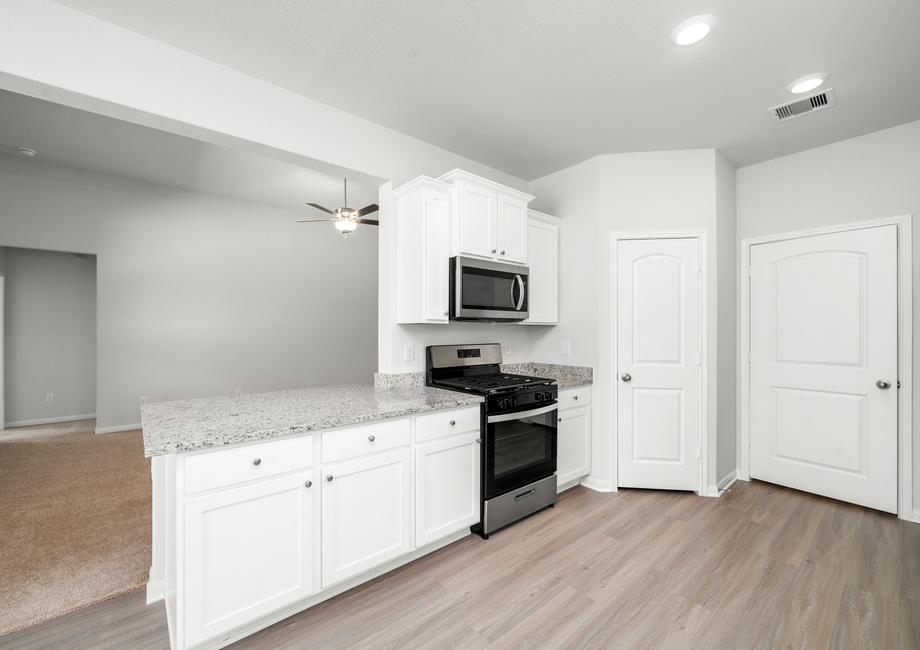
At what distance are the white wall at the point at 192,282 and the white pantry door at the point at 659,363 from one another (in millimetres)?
4925

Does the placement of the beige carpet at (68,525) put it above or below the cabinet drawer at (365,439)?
below

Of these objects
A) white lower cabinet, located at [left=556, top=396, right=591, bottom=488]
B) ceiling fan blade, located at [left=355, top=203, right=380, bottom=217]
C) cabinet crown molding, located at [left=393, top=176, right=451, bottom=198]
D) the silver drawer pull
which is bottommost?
the silver drawer pull

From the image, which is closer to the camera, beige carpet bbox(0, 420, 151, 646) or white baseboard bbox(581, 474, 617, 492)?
beige carpet bbox(0, 420, 151, 646)

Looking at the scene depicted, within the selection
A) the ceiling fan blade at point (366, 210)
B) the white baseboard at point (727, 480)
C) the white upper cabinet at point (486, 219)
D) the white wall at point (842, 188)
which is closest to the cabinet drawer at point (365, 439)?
the white upper cabinet at point (486, 219)

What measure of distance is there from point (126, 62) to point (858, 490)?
5.19 m

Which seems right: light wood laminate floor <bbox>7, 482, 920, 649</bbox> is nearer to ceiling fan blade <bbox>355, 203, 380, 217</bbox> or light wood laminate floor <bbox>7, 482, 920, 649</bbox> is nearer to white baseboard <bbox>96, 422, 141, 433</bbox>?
ceiling fan blade <bbox>355, 203, 380, 217</bbox>

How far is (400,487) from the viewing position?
2201 mm

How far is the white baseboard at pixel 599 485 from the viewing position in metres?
3.34

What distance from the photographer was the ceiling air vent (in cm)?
255

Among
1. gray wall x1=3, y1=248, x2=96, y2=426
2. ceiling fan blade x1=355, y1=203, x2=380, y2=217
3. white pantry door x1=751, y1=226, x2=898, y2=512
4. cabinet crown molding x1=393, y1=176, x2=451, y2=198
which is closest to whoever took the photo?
cabinet crown molding x1=393, y1=176, x2=451, y2=198

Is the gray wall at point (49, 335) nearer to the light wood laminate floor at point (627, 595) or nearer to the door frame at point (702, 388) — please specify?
the light wood laminate floor at point (627, 595)

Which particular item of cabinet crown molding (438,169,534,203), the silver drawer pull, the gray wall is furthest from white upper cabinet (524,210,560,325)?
the gray wall

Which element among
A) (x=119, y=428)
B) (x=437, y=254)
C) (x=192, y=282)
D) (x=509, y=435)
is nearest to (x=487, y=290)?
(x=437, y=254)

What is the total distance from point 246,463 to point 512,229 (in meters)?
2.30
